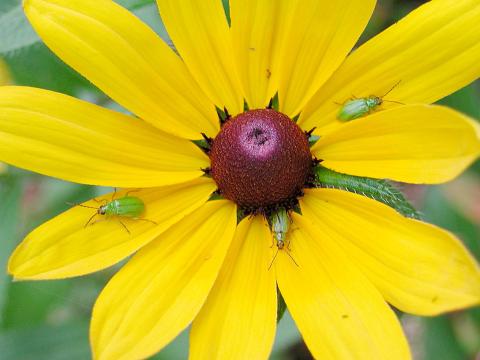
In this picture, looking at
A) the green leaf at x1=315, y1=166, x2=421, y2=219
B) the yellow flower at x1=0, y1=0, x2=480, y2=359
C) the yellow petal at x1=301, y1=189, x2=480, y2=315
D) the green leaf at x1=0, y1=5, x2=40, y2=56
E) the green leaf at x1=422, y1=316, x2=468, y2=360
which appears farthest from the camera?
the green leaf at x1=422, y1=316, x2=468, y2=360

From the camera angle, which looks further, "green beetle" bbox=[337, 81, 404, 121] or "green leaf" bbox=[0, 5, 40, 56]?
"green leaf" bbox=[0, 5, 40, 56]

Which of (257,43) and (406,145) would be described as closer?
(406,145)

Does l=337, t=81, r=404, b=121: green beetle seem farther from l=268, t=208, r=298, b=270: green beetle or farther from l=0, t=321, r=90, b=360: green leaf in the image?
l=0, t=321, r=90, b=360: green leaf

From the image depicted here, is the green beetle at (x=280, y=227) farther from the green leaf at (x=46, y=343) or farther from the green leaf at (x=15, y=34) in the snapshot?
the green leaf at (x=46, y=343)

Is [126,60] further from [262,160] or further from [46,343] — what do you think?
[46,343]

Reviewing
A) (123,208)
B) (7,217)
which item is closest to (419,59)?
(123,208)

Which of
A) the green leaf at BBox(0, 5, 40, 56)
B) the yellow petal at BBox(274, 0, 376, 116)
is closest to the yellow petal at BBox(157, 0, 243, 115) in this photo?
the yellow petal at BBox(274, 0, 376, 116)

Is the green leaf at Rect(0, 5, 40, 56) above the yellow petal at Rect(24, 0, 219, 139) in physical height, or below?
above

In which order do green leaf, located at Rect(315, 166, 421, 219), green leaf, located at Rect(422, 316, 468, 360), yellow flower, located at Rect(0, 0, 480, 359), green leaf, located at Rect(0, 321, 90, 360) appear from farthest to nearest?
green leaf, located at Rect(422, 316, 468, 360)
green leaf, located at Rect(0, 321, 90, 360)
green leaf, located at Rect(315, 166, 421, 219)
yellow flower, located at Rect(0, 0, 480, 359)
